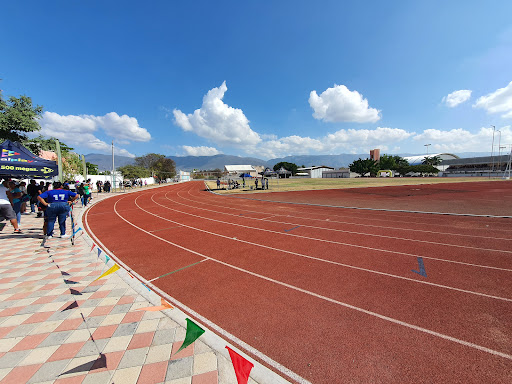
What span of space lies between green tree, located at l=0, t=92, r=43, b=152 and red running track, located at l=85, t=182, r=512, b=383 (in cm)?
1705

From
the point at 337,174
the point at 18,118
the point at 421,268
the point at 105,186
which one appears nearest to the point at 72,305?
the point at 421,268

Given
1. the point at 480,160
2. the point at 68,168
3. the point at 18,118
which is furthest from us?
the point at 480,160

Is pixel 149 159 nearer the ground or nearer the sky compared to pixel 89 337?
nearer the sky

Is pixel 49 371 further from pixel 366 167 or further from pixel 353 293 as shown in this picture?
pixel 366 167

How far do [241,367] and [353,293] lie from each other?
2.67 m

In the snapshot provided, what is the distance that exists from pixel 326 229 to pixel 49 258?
9.11 meters

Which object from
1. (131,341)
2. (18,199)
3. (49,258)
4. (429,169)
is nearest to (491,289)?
(131,341)

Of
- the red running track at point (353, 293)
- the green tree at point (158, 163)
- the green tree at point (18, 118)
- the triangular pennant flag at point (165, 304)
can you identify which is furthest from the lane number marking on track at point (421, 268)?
the green tree at point (158, 163)

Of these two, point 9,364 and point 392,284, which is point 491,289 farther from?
point 9,364

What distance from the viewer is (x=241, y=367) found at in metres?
2.25

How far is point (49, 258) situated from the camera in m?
5.65

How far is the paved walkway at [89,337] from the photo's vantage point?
7.32 feet

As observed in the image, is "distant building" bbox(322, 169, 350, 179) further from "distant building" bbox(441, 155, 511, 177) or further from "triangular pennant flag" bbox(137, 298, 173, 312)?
"triangular pennant flag" bbox(137, 298, 173, 312)

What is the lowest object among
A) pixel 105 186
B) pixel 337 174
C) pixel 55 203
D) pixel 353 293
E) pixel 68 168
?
pixel 353 293
